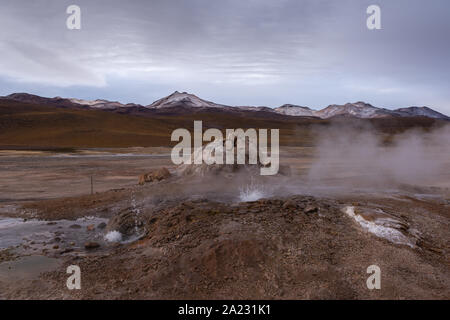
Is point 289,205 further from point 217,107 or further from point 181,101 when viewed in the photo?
point 181,101

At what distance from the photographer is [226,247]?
157 inches

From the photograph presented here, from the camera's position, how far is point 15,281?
3662mm

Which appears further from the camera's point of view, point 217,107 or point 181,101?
point 181,101

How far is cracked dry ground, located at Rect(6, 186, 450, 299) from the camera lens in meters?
3.30

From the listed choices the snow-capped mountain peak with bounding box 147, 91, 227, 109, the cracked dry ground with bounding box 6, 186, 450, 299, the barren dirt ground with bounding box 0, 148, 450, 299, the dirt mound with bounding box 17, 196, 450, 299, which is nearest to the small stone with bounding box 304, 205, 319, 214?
the barren dirt ground with bounding box 0, 148, 450, 299

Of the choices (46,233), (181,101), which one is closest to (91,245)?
(46,233)

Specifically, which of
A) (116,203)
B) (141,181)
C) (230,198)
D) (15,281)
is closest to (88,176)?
(141,181)

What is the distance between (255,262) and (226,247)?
0.43m

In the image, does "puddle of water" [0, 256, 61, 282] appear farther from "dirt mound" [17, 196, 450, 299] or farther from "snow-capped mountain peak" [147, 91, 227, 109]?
"snow-capped mountain peak" [147, 91, 227, 109]

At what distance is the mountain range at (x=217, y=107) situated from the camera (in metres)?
98.2

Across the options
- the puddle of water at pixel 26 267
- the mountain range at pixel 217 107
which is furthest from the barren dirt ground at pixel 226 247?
the mountain range at pixel 217 107

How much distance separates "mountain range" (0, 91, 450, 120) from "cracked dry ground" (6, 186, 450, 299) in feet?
284

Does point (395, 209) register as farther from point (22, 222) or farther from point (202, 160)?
point (22, 222)
